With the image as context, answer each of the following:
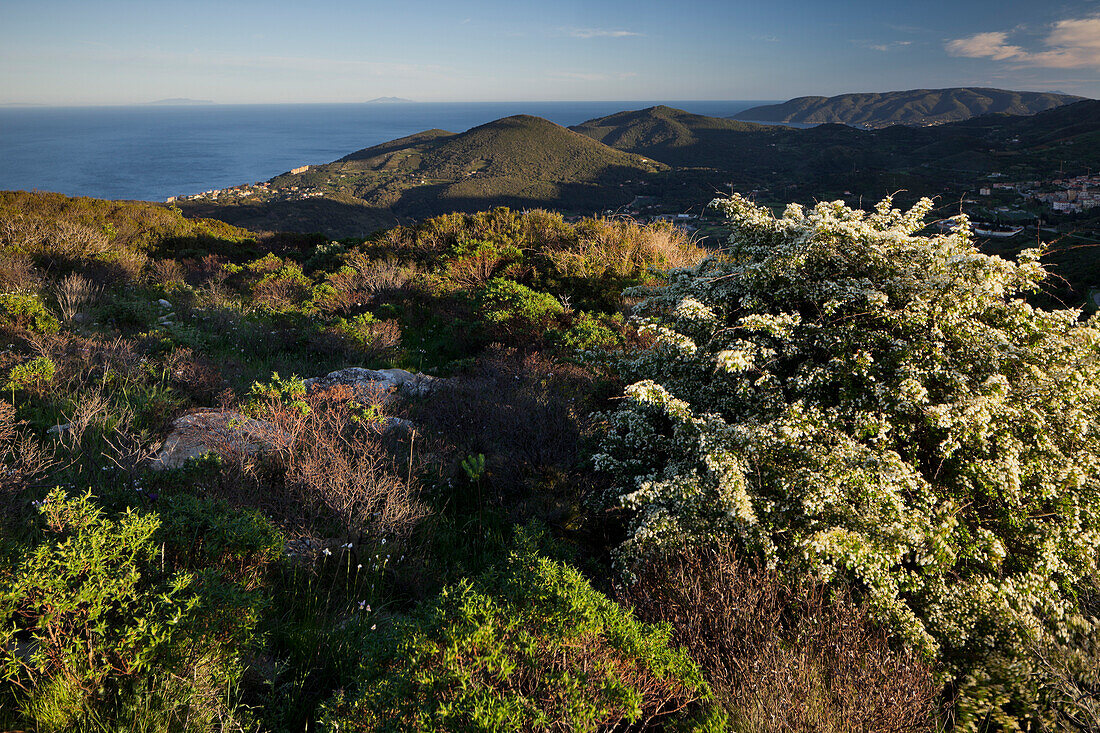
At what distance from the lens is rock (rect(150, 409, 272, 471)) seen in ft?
12.8

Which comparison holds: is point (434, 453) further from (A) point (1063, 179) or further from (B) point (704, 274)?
(A) point (1063, 179)

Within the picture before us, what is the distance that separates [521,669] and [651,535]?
3.76ft

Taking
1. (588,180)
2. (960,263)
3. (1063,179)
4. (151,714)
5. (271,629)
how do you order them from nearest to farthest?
(151,714), (271,629), (960,263), (1063,179), (588,180)

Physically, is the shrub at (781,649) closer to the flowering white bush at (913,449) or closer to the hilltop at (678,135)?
the flowering white bush at (913,449)

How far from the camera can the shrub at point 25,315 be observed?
6.85 metres

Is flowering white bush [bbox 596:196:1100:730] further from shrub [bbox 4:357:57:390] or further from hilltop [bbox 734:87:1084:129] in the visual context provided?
hilltop [bbox 734:87:1084:129]

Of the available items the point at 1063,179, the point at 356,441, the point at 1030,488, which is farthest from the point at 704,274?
the point at 1063,179

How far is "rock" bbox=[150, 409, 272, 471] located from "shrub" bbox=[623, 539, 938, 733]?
3187 mm

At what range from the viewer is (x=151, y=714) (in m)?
1.83

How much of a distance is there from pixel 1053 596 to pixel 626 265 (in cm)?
807

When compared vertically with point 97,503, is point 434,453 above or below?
below

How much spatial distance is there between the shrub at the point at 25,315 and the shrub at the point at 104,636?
22.0 ft

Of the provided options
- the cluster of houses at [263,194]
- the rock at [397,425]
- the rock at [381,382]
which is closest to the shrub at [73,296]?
the rock at [381,382]

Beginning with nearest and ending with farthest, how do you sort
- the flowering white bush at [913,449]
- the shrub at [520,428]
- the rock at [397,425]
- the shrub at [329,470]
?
the flowering white bush at [913,449], the shrub at [329,470], the shrub at [520,428], the rock at [397,425]
